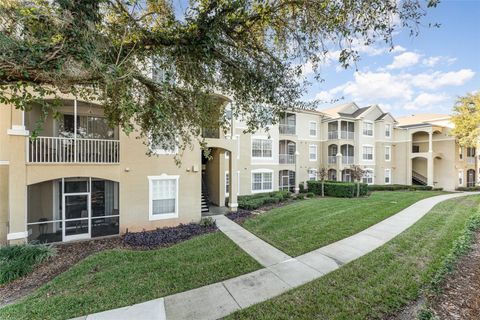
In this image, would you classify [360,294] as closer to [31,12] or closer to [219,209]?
[31,12]

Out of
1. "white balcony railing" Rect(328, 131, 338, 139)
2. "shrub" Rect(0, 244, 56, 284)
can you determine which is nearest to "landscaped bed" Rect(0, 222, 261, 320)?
"shrub" Rect(0, 244, 56, 284)

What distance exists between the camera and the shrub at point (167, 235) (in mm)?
9266

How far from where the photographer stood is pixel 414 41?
4.57m

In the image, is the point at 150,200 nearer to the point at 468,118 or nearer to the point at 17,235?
the point at 17,235

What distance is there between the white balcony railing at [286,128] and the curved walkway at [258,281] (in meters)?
15.0

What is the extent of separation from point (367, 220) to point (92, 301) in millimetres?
11107

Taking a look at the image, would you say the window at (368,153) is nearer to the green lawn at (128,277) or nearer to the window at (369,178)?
the window at (369,178)

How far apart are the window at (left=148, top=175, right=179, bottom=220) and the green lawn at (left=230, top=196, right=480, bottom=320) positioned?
769 centimetres

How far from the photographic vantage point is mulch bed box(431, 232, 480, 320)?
4.16 meters

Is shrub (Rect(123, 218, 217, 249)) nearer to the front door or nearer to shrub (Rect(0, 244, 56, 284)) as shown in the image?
the front door

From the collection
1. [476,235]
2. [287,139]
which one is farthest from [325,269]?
[287,139]

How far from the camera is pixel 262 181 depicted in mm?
21203

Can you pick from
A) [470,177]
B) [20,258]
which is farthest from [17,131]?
[470,177]

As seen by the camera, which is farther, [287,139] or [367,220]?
[287,139]
